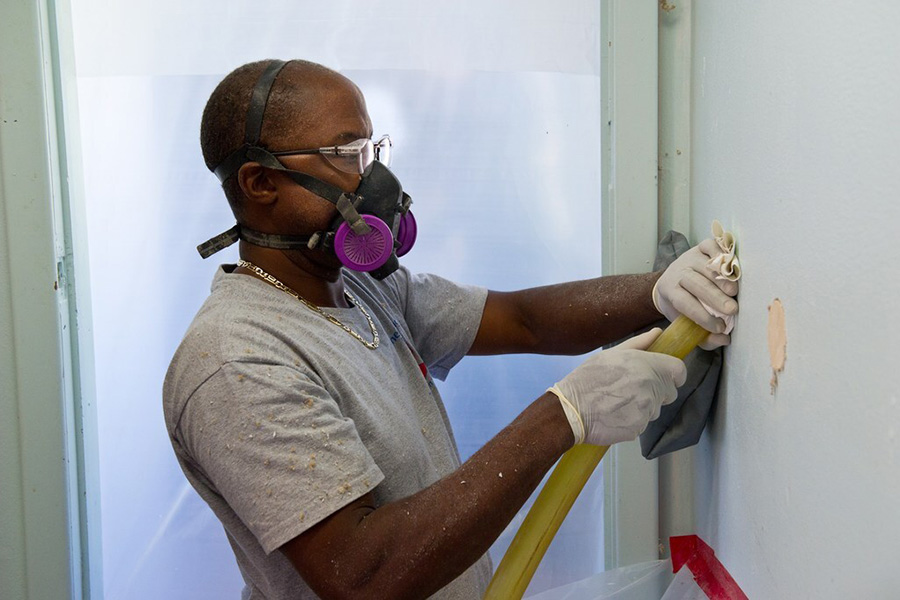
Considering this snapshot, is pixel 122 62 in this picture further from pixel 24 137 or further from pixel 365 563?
pixel 365 563

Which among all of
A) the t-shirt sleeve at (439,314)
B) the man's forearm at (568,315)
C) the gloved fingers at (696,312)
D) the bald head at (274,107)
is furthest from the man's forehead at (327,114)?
the gloved fingers at (696,312)

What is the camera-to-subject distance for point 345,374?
123 centimetres

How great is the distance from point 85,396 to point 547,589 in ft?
3.62

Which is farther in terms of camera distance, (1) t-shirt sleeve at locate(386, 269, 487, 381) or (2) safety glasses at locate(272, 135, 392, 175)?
(1) t-shirt sleeve at locate(386, 269, 487, 381)

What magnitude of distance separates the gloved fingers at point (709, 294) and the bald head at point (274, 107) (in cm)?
64

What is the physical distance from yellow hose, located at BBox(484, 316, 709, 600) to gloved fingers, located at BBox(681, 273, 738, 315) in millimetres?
59

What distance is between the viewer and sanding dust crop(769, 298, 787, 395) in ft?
3.43

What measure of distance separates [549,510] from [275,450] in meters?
0.45

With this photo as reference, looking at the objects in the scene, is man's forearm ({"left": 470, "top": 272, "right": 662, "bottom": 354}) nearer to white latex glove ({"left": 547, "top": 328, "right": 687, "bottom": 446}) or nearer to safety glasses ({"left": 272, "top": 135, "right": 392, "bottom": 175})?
white latex glove ({"left": 547, "top": 328, "right": 687, "bottom": 446})

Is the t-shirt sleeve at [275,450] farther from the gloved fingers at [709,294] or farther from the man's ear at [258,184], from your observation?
the gloved fingers at [709,294]

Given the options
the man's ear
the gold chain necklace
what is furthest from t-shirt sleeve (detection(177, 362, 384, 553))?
the man's ear

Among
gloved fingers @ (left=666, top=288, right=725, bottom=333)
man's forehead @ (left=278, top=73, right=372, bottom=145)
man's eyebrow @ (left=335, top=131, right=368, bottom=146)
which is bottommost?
gloved fingers @ (left=666, top=288, right=725, bottom=333)

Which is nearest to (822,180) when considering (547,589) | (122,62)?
(547,589)

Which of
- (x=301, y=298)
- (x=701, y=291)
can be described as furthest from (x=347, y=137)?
(x=701, y=291)
